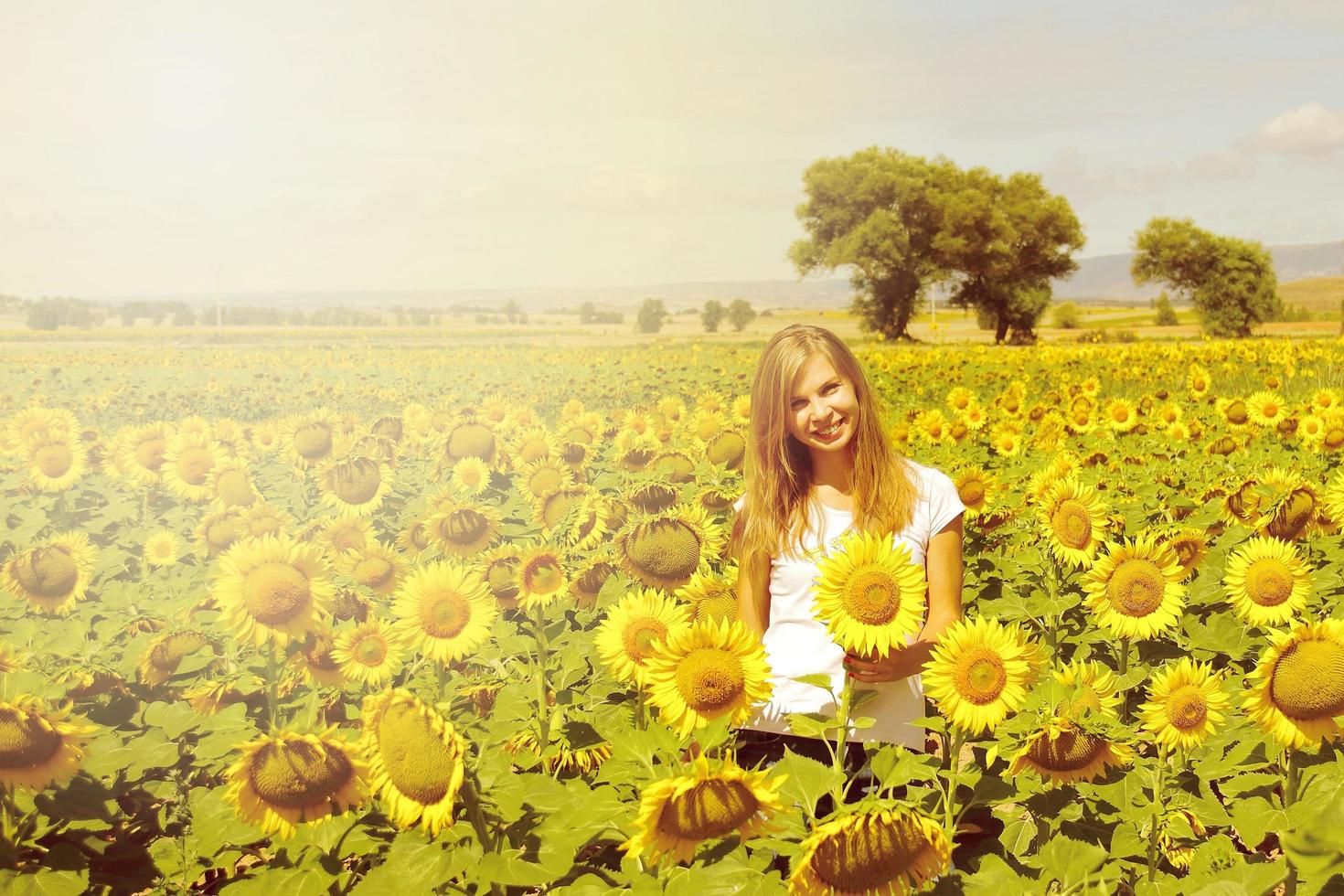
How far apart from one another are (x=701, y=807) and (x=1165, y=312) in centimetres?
6030

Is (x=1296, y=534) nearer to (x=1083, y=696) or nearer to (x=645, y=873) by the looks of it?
(x=1083, y=696)

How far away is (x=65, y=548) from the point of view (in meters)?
3.65

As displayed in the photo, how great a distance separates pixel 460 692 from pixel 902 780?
5.60 feet

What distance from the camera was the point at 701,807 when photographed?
66.7 inches

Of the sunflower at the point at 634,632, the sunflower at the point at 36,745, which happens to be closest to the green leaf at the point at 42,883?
the sunflower at the point at 36,745

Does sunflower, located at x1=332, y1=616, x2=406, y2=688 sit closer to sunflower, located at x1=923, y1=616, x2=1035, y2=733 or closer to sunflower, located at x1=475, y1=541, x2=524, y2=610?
sunflower, located at x1=475, y1=541, x2=524, y2=610

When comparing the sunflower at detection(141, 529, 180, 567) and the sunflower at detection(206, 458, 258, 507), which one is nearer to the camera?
the sunflower at detection(141, 529, 180, 567)

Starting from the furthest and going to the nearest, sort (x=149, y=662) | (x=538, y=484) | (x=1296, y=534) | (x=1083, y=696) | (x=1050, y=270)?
1. (x=1050, y=270)
2. (x=538, y=484)
3. (x=1296, y=534)
4. (x=149, y=662)
5. (x=1083, y=696)

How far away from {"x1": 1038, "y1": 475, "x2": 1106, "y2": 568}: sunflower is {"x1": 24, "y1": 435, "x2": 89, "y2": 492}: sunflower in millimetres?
5133

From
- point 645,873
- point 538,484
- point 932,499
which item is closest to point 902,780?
point 645,873

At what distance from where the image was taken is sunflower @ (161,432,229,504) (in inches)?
209

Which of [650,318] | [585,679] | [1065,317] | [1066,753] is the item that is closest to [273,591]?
[585,679]

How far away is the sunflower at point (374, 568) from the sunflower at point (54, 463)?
3.11 meters

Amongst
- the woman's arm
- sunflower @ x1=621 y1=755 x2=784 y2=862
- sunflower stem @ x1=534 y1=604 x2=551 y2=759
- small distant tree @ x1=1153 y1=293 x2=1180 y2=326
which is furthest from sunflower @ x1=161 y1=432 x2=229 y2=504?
small distant tree @ x1=1153 y1=293 x2=1180 y2=326
